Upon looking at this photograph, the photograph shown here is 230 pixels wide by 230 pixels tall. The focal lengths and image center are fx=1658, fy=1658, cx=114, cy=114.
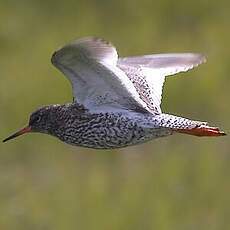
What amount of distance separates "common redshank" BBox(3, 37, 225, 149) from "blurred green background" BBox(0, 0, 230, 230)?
5.98 ft

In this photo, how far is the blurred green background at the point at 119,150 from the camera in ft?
41.8

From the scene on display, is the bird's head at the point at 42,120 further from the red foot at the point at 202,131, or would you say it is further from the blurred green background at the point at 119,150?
the blurred green background at the point at 119,150

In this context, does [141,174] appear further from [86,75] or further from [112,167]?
[86,75]

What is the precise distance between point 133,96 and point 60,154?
388 cm

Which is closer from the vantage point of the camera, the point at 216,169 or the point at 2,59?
the point at 216,169

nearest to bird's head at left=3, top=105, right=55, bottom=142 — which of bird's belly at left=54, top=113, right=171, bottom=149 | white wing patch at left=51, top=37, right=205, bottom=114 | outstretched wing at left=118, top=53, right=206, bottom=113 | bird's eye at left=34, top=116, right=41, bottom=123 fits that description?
bird's eye at left=34, top=116, right=41, bottom=123

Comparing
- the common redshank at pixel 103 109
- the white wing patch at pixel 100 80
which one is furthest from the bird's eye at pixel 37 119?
the white wing patch at pixel 100 80

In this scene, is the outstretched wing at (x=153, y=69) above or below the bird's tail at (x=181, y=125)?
above

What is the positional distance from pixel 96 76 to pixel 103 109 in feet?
0.96

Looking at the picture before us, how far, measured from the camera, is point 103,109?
34.8 feet

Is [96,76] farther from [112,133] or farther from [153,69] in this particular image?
[153,69]

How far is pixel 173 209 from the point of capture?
12.8 meters

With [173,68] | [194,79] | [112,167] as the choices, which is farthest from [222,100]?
[173,68]

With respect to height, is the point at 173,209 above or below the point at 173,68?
below
